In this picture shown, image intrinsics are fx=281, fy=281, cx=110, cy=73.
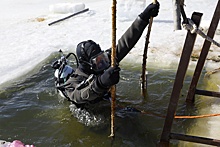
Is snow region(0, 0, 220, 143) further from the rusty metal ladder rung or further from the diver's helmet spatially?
the diver's helmet

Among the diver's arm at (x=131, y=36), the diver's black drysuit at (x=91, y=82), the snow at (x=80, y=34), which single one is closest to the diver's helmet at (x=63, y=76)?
the diver's black drysuit at (x=91, y=82)

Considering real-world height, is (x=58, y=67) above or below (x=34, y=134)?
above

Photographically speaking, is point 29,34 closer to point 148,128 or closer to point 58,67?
point 58,67

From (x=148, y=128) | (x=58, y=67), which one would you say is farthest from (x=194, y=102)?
(x=58, y=67)

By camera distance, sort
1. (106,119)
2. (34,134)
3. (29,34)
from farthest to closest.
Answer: (29,34), (106,119), (34,134)

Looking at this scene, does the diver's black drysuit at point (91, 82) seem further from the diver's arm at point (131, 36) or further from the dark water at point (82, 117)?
the dark water at point (82, 117)

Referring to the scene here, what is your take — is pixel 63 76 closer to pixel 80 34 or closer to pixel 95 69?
pixel 95 69

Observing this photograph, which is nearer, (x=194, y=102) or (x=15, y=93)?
(x=194, y=102)

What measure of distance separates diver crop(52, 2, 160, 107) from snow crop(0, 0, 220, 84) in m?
1.98

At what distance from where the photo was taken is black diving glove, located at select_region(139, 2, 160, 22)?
3.31 meters

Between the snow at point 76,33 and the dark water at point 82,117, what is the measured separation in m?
0.75

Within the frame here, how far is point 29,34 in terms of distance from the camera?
7688mm

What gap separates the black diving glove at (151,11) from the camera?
130 inches

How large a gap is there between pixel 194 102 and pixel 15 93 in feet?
9.58
